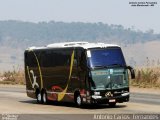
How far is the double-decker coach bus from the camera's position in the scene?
27.7 meters

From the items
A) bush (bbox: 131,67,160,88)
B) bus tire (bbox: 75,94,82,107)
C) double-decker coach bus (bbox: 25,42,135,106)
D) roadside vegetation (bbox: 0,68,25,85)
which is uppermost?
double-decker coach bus (bbox: 25,42,135,106)

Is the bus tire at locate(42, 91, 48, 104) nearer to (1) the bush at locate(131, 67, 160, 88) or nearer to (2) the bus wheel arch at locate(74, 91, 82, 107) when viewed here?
(2) the bus wheel arch at locate(74, 91, 82, 107)

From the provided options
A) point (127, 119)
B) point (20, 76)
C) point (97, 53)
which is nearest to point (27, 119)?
point (127, 119)

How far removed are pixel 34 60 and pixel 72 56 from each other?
5302 millimetres

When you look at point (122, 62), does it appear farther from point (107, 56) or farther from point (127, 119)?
point (127, 119)

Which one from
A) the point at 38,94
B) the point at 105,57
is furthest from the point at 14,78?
the point at 105,57

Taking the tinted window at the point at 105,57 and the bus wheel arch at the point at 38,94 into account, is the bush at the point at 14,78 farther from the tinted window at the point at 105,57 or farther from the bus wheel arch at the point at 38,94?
the tinted window at the point at 105,57

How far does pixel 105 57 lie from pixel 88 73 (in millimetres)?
1218

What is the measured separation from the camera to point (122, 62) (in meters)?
28.5

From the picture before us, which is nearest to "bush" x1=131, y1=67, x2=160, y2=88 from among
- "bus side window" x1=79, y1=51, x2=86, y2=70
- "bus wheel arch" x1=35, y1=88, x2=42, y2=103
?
"bus wheel arch" x1=35, y1=88, x2=42, y2=103

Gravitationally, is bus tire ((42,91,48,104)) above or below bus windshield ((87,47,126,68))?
below

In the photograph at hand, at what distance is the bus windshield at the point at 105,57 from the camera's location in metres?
28.0

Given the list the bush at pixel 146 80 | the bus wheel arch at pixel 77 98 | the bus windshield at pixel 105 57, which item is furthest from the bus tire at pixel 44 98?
the bush at pixel 146 80

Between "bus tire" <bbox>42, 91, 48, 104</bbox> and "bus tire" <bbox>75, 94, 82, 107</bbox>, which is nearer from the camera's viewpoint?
"bus tire" <bbox>75, 94, 82, 107</bbox>
